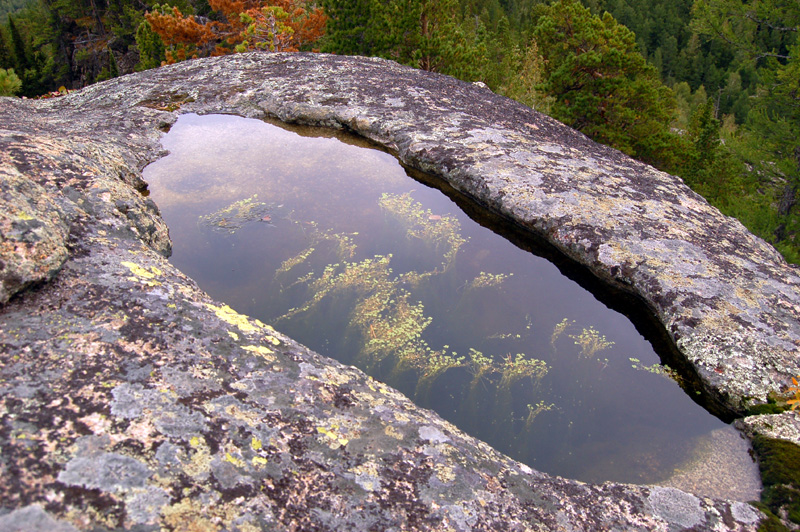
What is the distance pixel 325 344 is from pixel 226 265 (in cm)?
130

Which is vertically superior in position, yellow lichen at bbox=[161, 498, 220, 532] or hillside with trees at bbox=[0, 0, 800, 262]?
yellow lichen at bbox=[161, 498, 220, 532]

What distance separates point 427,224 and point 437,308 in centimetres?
123

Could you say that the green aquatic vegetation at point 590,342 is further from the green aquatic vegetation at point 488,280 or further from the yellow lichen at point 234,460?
the yellow lichen at point 234,460

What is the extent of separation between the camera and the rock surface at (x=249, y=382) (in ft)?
6.09

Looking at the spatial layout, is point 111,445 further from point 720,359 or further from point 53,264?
point 720,359

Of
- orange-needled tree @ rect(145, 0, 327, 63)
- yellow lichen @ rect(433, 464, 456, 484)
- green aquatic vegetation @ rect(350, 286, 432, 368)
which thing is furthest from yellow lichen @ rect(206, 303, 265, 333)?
orange-needled tree @ rect(145, 0, 327, 63)

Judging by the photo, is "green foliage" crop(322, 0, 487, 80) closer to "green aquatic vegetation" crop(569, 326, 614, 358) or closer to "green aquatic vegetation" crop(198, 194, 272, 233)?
"green aquatic vegetation" crop(198, 194, 272, 233)

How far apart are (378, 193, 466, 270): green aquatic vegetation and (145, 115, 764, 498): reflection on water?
0.7 inches

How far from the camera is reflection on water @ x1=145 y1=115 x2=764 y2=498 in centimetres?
297

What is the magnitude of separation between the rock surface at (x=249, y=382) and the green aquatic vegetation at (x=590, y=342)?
511mm

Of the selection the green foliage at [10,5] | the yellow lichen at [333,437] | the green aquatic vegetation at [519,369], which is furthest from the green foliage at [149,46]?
the green foliage at [10,5]

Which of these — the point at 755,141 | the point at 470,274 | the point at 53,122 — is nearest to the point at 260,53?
the point at 53,122

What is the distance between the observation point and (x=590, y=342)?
3.52 m

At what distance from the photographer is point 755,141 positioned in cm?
1528
